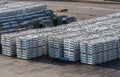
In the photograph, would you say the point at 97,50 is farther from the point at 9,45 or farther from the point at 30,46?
the point at 9,45

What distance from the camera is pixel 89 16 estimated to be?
59.6 metres

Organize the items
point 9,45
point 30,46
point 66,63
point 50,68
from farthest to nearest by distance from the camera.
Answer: point 9,45 → point 30,46 → point 66,63 → point 50,68

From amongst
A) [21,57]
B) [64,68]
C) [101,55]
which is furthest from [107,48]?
[21,57]

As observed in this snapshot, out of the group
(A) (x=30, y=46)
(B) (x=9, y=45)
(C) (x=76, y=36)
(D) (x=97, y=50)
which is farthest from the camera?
(B) (x=9, y=45)

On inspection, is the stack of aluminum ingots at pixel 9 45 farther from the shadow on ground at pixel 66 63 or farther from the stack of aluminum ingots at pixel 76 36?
the shadow on ground at pixel 66 63

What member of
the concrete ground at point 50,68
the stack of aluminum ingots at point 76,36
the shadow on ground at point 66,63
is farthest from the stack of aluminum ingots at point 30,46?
the shadow on ground at point 66,63

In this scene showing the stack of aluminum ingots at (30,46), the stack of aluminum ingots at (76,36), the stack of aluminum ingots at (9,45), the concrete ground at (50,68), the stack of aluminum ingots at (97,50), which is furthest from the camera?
the stack of aluminum ingots at (9,45)

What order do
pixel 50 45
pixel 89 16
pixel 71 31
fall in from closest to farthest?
pixel 50 45 → pixel 71 31 → pixel 89 16

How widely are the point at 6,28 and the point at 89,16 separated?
17668 mm

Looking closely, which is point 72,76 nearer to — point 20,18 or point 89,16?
point 20,18

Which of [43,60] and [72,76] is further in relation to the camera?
[43,60]

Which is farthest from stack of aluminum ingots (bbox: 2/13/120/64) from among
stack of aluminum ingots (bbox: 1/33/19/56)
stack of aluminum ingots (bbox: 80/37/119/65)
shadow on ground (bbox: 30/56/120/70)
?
stack of aluminum ingots (bbox: 1/33/19/56)

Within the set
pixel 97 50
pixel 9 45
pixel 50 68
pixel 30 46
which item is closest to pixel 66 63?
pixel 50 68

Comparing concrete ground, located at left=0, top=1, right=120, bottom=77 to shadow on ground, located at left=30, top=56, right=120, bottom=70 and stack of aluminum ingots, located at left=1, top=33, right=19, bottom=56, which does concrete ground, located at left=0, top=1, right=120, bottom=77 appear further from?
stack of aluminum ingots, located at left=1, top=33, right=19, bottom=56
